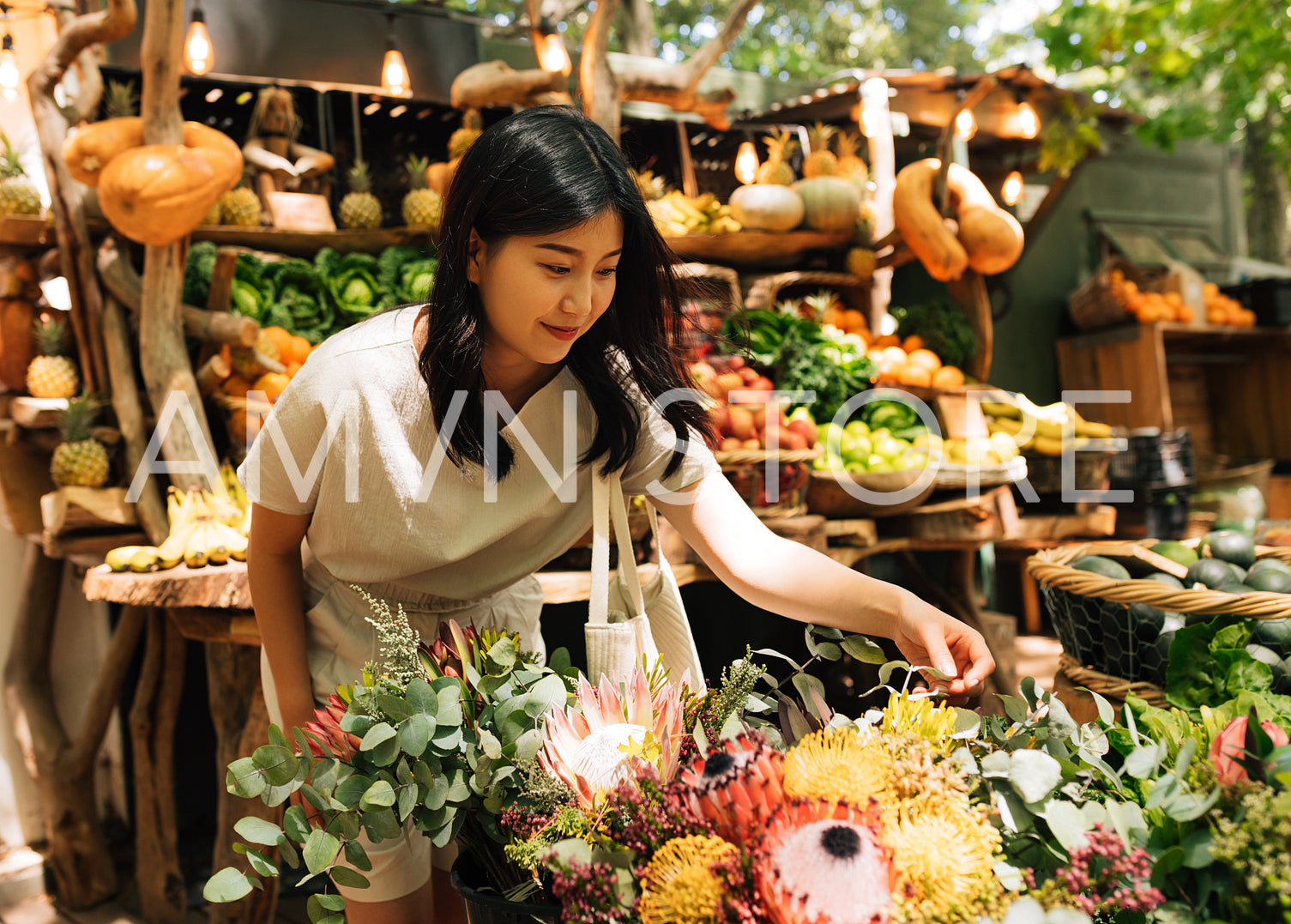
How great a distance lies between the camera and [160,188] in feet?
8.00

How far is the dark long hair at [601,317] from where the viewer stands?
1147 millimetres

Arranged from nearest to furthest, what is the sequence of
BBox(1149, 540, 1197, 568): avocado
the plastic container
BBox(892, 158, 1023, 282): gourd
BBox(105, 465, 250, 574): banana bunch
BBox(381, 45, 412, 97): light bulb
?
BBox(1149, 540, 1197, 568): avocado < BBox(105, 465, 250, 574): banana bunch < BBox(892, 158, 1023, 282): gourd < the plastic container < BBox(381, 45, 412, 97): light bulb

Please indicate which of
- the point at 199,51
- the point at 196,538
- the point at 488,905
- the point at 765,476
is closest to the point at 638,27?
the point at 199,51

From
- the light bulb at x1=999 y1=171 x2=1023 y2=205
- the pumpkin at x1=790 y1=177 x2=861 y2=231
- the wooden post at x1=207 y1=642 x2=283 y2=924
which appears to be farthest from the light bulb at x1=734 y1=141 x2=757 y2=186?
the wooden post at x1=207 y1=642 x2=283 y2=924

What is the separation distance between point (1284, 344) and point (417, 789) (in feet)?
22.1

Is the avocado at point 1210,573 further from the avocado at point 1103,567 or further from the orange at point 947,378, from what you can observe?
the orange at point 947,378

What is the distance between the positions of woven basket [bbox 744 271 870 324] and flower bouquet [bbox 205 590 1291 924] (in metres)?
2.94

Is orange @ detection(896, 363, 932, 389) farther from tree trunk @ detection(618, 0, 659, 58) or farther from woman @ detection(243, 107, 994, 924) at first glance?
tree trunk @ detection(618, 0, 659, 58)

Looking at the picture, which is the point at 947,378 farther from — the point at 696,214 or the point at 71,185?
the point at 71,185

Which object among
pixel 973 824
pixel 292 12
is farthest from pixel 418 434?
pixel 292 12

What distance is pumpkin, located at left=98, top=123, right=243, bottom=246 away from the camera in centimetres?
244

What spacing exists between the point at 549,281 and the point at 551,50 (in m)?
2.30

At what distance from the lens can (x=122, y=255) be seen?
2.81m

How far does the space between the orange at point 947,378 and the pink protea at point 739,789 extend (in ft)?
10.6
